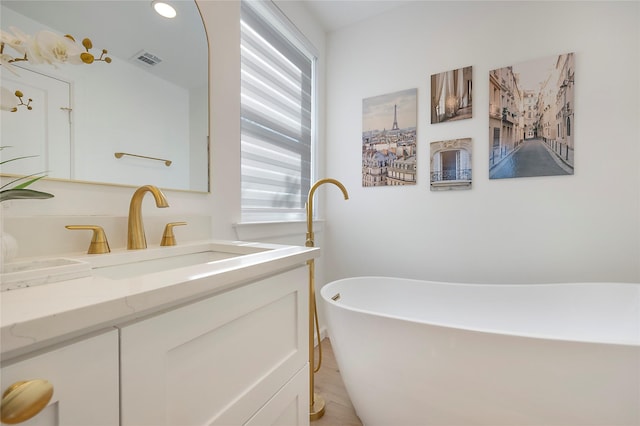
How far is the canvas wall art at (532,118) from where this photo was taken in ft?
5.24

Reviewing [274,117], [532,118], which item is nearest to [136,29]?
[274,117]

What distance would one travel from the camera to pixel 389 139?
2.07m

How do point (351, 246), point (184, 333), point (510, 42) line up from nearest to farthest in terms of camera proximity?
1. point (184, 333)
2. point (510, 42)
3. point (351, 246)

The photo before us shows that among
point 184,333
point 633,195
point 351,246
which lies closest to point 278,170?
point 351,246

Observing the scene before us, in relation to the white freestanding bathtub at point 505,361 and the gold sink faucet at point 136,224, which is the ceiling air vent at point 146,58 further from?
the white freestanding bathtub at point 505,361

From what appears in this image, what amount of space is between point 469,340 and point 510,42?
1844 mm

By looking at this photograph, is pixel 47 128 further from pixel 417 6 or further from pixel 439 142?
pixel 417 6

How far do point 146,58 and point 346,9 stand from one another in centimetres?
166

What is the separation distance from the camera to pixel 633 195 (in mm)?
1478

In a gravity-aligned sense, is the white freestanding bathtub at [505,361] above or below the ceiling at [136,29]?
below

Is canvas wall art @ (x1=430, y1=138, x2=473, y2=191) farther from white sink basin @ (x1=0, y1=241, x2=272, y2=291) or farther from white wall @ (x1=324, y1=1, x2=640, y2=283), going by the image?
white sink basin @ (x1=0, y1=241, x2=272, y2=291)

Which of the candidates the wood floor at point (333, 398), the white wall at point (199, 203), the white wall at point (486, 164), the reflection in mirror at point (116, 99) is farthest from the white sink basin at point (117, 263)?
the white wall at point (486, 164)

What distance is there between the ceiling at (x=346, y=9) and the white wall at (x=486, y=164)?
2.4 inches

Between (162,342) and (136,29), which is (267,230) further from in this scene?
(162,342)
